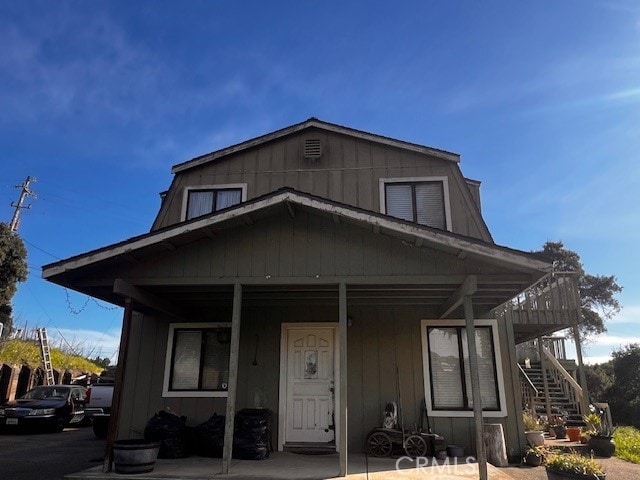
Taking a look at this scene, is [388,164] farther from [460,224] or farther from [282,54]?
[282,54]

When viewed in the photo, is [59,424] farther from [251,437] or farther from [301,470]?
[301,470]

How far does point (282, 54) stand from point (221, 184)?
3078 mm

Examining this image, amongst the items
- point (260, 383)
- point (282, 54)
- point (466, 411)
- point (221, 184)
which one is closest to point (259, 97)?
point (282, 54)

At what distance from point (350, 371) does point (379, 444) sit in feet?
4.51

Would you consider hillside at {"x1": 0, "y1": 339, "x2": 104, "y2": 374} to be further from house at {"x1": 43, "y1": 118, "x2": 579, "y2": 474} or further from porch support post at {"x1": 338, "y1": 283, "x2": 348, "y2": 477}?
porch support post at {"x1": 338, "y1": 283, "x2": 348, "y2": 477}

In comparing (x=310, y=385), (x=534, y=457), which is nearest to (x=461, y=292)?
(x=534, y=457)

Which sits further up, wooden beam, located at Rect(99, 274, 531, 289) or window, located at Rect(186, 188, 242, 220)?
window, located at Rect(186, 188, 242, 220)

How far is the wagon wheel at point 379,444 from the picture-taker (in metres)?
7.46

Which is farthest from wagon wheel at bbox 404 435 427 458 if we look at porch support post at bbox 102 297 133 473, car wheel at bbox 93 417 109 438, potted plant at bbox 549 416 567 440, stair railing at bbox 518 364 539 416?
car wheel at bbox 93 417 109 438

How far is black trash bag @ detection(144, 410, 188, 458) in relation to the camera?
23.7 ft

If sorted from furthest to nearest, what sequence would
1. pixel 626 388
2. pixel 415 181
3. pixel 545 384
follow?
pixel 626 388
pixel 545 384
pixel 415 181

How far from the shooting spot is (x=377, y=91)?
944cm

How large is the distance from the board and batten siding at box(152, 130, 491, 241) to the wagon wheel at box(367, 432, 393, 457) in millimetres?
4246

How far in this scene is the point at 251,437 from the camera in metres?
7.27
